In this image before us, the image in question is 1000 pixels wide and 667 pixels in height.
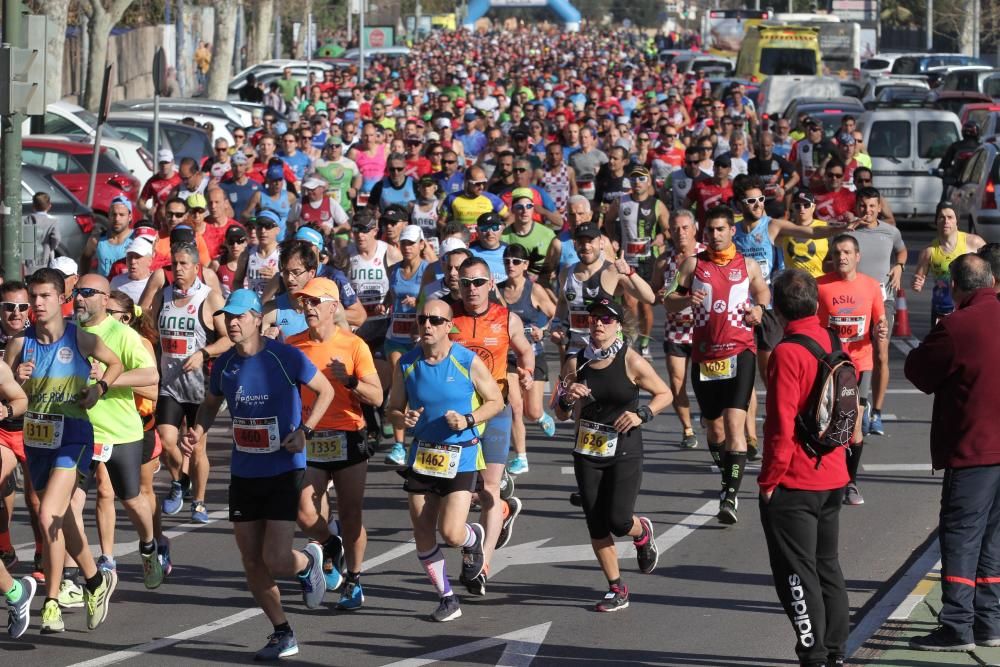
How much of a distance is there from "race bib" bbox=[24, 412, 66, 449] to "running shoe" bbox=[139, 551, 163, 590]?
990 millimetres

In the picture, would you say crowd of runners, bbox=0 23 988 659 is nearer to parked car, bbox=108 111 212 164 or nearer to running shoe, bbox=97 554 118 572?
running shoe, bbox=97 554 118 572

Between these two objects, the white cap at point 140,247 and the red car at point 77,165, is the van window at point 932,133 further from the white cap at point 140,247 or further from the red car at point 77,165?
the white cap at point 140,247

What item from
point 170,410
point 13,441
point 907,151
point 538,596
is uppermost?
point 907,151

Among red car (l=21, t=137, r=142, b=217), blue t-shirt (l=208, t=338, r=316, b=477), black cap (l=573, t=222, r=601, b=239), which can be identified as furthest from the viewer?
red car (l=21, t=137, r=142, b=217)

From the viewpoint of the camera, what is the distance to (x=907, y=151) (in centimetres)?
2716

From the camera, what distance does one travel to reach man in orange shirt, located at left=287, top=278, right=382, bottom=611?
927 centimetres

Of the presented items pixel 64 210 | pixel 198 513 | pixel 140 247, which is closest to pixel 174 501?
pixel 198 513

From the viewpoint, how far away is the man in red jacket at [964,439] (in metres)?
8.02

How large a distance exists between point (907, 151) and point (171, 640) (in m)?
20.3

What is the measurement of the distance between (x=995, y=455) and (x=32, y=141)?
57.8 ft

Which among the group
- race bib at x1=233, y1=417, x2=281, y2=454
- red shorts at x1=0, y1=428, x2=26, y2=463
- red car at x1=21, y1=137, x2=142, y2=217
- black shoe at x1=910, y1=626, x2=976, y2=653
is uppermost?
red car at x1=21, y1=137, x2=142, y2=217

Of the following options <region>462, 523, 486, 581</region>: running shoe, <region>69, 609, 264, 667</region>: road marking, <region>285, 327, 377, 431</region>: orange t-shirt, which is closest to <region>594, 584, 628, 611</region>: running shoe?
<region>462, 523, 486, 581</region>: running shoe

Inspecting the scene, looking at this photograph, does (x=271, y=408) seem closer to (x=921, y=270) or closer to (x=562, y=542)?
(x=562, y=542)

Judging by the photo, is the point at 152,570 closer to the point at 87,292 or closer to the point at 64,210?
the point at 87,292
